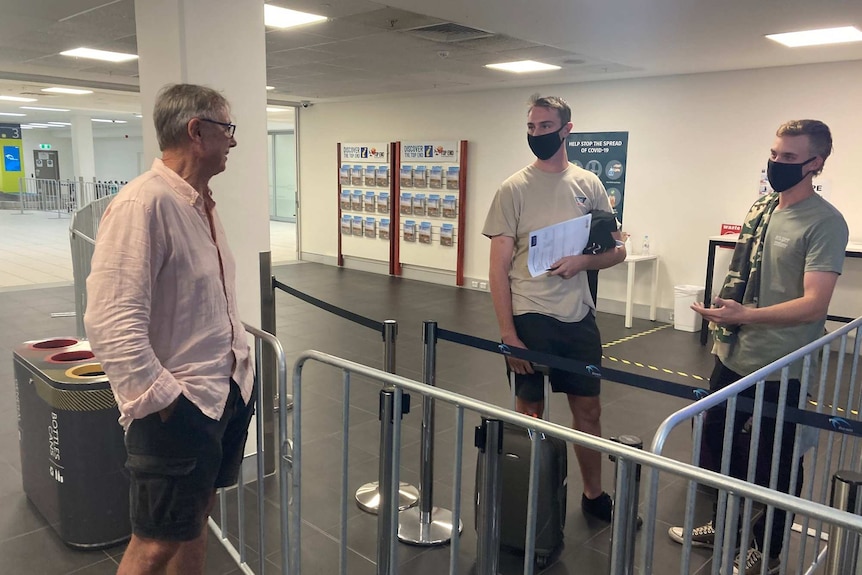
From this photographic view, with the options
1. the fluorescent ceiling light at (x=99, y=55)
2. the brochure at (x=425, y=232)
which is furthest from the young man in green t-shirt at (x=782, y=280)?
the brochure at (x=425, y=232)

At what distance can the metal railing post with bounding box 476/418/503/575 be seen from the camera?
6.02 feet

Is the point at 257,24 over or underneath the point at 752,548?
over

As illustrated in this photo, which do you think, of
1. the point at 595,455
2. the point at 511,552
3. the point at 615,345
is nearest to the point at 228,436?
the point at 511,552

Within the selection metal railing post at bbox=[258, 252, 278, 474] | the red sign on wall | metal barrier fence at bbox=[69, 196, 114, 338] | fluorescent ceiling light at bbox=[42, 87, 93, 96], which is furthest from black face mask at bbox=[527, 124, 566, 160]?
fluorescent ceiling light at bbox=[42, 87, 93, 96]

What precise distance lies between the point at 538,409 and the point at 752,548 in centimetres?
103

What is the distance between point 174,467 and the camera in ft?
5.99

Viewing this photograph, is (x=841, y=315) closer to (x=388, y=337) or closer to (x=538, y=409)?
(x=538, y=409)

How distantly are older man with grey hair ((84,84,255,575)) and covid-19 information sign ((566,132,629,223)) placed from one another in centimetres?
633

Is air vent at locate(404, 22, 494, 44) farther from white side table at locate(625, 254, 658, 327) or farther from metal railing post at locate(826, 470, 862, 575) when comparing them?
metal railing post at locate(826, 470, 862, 575)

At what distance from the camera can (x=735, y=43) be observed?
5.31 meters

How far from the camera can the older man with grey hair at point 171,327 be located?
5.51 ft

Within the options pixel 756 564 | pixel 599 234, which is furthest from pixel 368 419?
pixel 756 564

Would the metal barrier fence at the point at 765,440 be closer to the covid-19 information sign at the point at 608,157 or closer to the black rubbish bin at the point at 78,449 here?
the black rubbish bin at the point at 78,449

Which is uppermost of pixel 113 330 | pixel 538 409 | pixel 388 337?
pixel 113 330
